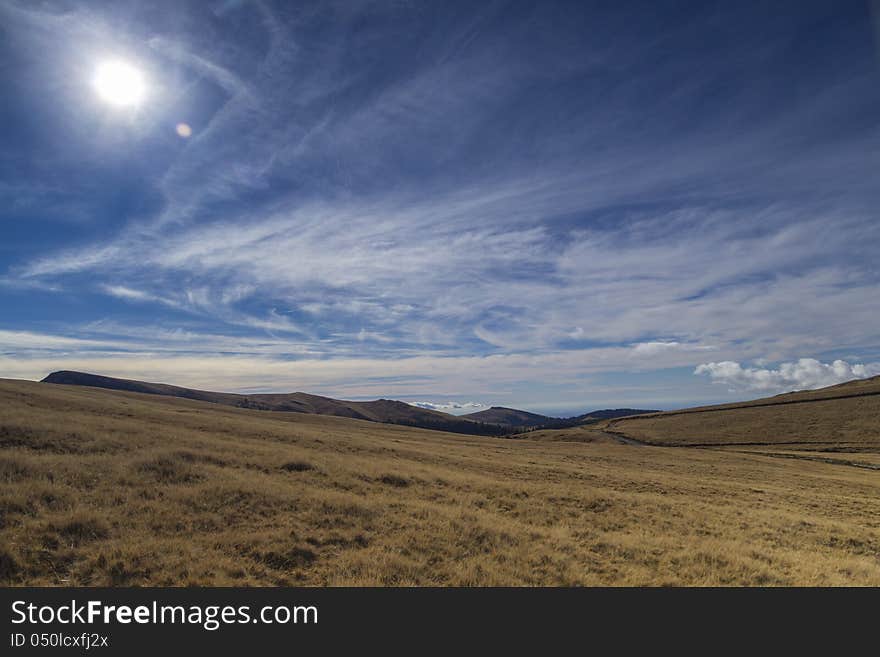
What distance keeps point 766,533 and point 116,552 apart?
21299 millimetres

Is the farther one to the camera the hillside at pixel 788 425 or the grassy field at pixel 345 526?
the hillside at pixel 788 425

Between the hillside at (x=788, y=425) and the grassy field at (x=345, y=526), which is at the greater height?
the grassy field at (x=345, y=526)

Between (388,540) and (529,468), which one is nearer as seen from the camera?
(388,540)

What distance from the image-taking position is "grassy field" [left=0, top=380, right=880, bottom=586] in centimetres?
887

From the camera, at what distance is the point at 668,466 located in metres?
41.6

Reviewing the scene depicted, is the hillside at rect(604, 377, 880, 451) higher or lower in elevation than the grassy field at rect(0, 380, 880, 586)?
lower

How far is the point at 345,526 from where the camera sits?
1205 centimetres

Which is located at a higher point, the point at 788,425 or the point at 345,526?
the point at 345,526

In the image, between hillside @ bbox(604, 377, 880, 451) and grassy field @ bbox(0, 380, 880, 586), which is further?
hillside @ bbox(604, 377, 880, 451)

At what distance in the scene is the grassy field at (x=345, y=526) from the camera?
8867 mm

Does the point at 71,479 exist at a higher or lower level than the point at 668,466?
higher

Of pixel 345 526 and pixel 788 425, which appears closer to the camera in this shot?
pixel 345 526
